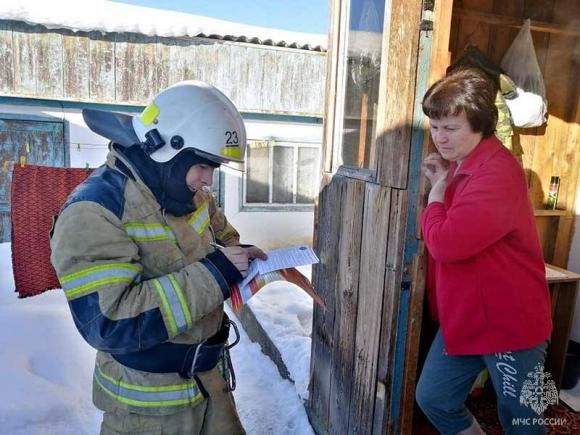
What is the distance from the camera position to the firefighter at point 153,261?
4.88 feet

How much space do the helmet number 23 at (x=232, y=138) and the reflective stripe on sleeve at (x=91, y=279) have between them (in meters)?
0.65

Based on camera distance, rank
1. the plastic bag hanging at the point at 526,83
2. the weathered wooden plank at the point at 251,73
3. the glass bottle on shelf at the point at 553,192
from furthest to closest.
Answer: the weathered wooden plank at the point at 251,73, the glass bottle on shelf at the point at 553,192, the plastic bag hanging at the point at 526,83

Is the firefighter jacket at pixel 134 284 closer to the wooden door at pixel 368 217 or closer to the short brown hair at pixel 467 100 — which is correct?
the wooden door at pixel 368 217

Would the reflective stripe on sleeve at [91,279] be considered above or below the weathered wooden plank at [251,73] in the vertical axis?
below

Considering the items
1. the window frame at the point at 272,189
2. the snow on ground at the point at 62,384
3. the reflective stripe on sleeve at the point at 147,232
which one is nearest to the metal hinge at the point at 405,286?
the reflective stripe on sleeve at the point at 147,232

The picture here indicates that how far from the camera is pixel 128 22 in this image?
8.03 metres

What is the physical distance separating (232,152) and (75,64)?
7.48 m

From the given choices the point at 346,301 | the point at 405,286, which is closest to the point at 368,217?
the point at 405,286

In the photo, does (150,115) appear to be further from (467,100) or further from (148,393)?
(467,100)

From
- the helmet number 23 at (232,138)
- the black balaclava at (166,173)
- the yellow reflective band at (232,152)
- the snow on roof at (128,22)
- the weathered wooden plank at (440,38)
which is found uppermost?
the snow on roof at (128,22)

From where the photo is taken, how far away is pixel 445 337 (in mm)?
2014

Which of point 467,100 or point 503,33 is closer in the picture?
point 467,100

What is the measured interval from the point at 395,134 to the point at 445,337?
3.26 ft

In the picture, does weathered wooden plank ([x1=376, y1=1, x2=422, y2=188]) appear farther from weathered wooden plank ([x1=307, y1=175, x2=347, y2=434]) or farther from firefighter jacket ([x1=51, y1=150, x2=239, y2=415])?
firefighter jacket ([x1=51, y1=150, x2=239, y2=415])
